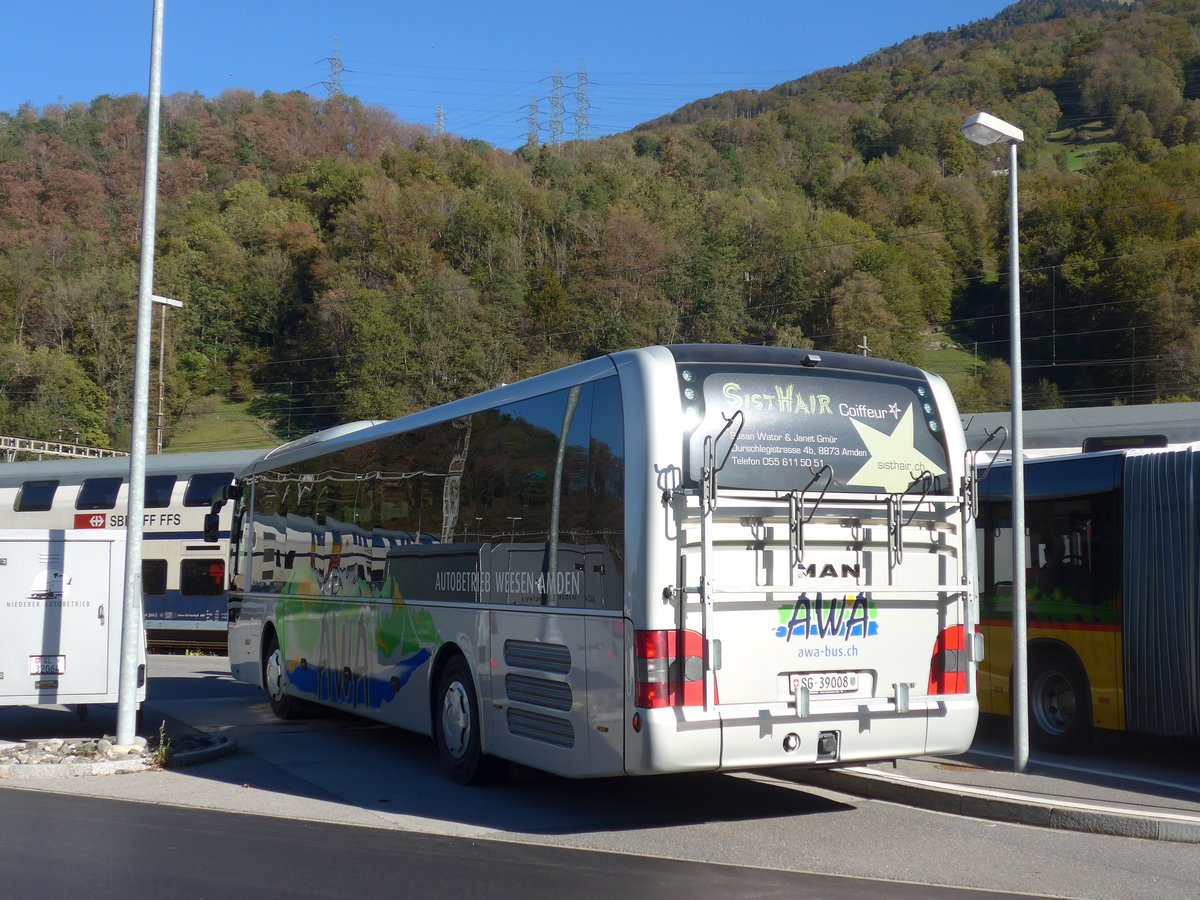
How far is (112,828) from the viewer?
845 centimetres

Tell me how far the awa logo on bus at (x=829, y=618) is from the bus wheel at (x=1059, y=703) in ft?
14.7

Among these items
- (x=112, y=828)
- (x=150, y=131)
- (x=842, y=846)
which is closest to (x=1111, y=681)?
(x=842, y=846)

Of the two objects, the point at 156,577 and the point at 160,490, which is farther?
the point at 160,490

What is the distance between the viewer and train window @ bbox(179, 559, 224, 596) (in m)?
28.8

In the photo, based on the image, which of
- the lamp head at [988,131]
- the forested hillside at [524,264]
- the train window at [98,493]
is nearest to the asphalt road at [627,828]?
the lamp head at [988,131]

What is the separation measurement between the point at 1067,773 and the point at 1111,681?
1290 mm

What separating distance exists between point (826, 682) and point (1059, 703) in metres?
5.17

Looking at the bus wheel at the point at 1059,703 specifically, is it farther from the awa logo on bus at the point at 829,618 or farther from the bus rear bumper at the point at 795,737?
the awa logo on bus at the point at 829,618

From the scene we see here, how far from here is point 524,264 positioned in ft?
300

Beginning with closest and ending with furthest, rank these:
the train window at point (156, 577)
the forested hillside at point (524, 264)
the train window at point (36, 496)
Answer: the train window at point (156, 577), the train window at point (36, 496), the forested hillside at point (524, 264)

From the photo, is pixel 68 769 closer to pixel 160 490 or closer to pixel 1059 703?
pixel 1059 703

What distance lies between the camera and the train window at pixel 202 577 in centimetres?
2884

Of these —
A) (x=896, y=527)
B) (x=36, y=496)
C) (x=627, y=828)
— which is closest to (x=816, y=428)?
(x=896, y=527)

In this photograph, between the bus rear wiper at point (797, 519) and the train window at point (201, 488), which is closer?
the bus rear wiper at point (797, 519)
